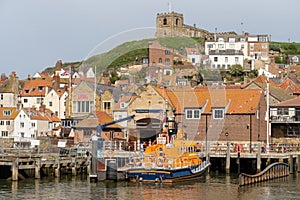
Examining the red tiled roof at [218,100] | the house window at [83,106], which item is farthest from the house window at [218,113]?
the house window at [83,106]

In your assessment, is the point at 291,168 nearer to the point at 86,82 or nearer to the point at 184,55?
the point at 184,55

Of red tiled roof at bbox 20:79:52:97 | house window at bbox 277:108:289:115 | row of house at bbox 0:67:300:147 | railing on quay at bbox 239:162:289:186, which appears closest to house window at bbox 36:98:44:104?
red tiled roof at bbox 20:79:52:97

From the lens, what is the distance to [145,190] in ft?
135

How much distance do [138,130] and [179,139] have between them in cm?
717

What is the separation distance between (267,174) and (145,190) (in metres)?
11.0

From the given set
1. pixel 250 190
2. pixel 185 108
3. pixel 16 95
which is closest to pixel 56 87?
pixel 16 95

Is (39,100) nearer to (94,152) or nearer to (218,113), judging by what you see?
(218,113)

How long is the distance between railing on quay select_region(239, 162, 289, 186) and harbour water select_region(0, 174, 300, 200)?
0.55 meters

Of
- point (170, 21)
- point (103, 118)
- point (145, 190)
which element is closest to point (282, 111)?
point (103, 118)

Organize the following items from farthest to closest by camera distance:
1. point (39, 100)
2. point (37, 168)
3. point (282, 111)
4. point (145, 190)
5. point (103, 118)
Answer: point (39, 100) < point (282, 111) < point (103, 118) < point (37, 168) < point (145, 190)

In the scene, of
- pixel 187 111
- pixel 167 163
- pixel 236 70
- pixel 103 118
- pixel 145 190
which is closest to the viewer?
pixel 145 190

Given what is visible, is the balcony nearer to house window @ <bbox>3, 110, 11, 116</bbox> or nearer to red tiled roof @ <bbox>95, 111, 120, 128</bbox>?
red tiled roof @ <bbox>95, 111, 120, 128</bbox>

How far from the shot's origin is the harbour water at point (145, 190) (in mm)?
38997

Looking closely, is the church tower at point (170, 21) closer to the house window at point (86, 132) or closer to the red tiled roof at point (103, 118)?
the house window at point (86, 132)
